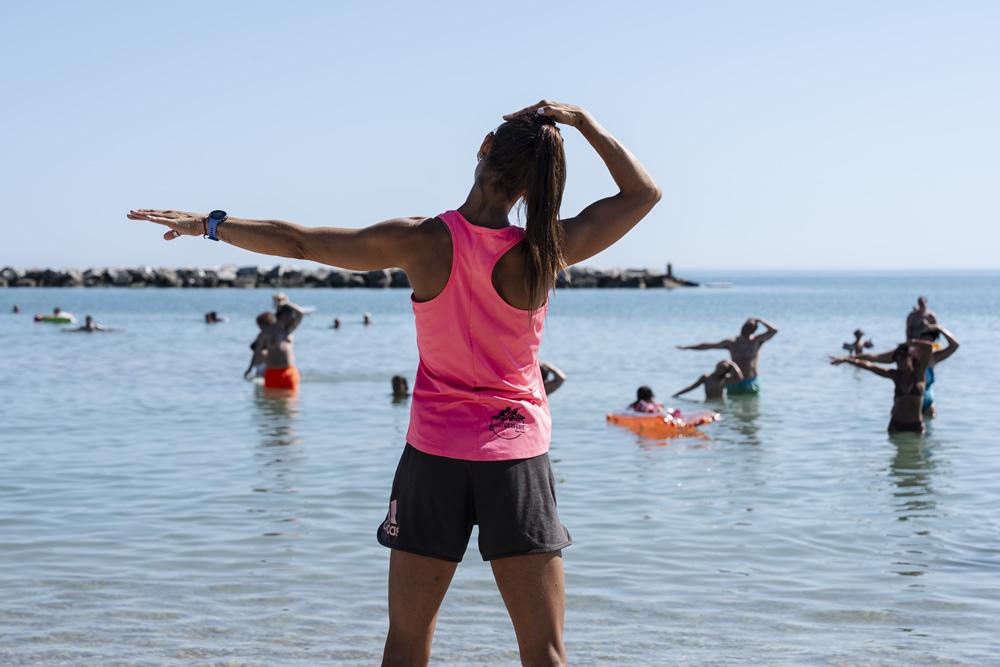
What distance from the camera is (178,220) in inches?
125

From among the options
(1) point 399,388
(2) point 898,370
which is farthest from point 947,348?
(1) point 399,388

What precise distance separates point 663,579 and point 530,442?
4.43 meters

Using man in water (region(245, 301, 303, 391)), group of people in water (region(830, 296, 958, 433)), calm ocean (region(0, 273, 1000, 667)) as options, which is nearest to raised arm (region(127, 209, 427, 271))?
calm ocean (region(0, 273, 1000, 667))

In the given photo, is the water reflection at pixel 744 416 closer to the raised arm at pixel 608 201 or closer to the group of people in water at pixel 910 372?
the group of people in water at pixel 910 372

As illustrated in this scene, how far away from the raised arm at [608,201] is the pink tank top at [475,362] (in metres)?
0.21

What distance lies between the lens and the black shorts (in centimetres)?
308

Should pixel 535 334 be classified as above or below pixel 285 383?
above

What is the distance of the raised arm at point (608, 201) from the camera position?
10.5 ft

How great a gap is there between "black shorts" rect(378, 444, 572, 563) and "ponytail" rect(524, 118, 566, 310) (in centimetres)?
48

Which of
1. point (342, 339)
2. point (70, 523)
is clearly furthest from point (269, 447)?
point (342, 339)

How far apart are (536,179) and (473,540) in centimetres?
565

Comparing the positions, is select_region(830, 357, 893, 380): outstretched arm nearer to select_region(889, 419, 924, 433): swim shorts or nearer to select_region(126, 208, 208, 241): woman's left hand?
select_region(889, 419, 924, 433): swim shorts

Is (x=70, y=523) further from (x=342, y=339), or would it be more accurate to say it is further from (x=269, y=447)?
(x=342, y=339)

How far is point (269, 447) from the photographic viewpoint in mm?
13430
